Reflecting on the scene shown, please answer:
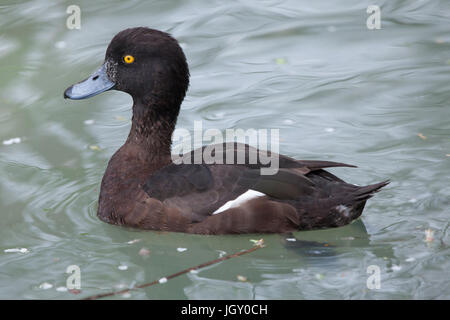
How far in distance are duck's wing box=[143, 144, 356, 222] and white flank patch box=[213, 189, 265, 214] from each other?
0.8 inches

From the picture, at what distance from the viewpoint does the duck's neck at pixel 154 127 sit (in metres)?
5.89

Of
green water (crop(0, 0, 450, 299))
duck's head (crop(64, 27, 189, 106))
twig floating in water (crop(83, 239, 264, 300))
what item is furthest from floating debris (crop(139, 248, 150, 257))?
duck's head (crop(64, 27, 189, 106))

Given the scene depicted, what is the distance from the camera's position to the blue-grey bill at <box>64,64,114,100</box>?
6008 mm

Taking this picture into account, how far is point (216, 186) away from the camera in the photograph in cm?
550

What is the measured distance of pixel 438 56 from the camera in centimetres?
855

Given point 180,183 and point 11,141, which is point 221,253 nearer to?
point 180,183

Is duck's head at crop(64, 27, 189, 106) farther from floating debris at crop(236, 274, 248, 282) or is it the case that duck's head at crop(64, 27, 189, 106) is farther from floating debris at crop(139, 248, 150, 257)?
floating debris at crop(236, 274, 248, 282)

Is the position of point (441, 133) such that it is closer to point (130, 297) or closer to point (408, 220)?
point (408, 220)

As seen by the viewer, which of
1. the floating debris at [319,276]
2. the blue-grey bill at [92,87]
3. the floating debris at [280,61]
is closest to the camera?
the floating debris at [319,276]

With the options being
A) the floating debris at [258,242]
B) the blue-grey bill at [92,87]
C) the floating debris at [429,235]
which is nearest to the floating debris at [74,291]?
the floating debris at [258,242]

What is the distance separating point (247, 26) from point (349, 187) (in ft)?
14.4

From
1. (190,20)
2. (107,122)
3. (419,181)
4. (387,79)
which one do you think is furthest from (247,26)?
(419,181)

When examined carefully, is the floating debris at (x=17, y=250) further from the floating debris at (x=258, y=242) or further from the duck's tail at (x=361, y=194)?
the duck's tail at (x=361, y=194)

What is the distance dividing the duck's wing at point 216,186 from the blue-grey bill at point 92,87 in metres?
0.95
